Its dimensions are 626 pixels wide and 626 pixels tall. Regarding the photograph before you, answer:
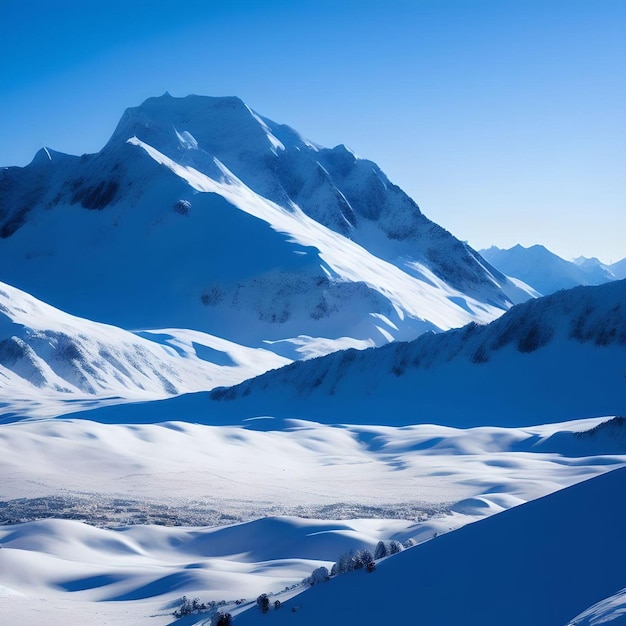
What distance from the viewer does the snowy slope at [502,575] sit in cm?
641

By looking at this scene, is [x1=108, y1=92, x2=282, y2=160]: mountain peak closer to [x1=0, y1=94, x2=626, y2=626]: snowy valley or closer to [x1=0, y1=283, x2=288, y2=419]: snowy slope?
[x1=0, y1=94, x2=626, y2=626]: snowy valley

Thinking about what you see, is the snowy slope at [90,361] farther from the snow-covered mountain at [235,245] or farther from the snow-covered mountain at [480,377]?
the snow-covered mountain at [235,245]

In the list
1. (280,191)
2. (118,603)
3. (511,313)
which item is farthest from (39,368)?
(280,191)

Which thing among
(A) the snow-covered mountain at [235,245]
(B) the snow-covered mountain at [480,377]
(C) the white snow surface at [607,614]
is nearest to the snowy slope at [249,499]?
(C) the white snow surface at [607,614]

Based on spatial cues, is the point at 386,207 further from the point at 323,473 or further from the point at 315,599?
the point at 315,599

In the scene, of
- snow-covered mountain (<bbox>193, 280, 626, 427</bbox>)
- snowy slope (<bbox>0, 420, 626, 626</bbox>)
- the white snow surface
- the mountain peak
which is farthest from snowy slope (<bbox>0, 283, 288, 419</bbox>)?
the mountain peak

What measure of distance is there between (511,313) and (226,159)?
11263cm

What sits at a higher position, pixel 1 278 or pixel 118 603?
pixel 1 278

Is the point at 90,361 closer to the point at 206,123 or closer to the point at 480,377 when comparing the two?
the point at 480,377

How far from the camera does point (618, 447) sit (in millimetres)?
32625

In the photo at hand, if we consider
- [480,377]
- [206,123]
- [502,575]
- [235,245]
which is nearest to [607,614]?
[502,575]

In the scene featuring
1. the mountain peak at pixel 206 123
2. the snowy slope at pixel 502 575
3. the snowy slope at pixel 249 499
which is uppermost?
the mountain peak at pixel 206 123

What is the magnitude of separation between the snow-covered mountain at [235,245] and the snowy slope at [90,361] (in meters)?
14.4

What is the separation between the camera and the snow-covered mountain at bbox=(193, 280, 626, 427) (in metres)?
46.1
